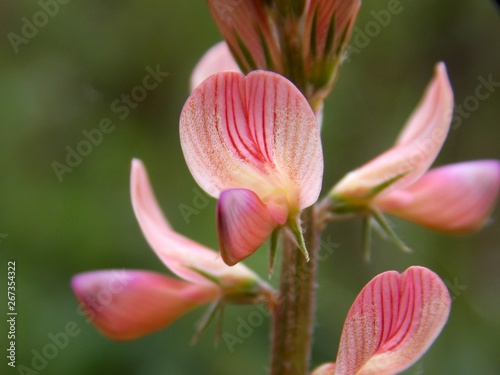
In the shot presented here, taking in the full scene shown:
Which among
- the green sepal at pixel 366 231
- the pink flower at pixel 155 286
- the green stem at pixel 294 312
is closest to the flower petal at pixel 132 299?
the pink flower at pixel 155 286

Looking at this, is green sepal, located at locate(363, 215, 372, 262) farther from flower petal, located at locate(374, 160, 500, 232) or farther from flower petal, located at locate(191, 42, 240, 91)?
flower petal, located at locate(191, 42, 240, 91)

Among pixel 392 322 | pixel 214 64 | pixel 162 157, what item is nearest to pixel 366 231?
pixel 392 322

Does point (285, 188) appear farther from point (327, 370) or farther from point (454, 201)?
point (454, 201)

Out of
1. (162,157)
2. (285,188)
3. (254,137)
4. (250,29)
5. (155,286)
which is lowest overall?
(162,157)

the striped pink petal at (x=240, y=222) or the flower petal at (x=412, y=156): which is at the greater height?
the striped pink petal at (x=240, y=222)

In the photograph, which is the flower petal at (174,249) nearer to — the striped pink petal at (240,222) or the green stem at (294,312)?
the green stem at (294,312)

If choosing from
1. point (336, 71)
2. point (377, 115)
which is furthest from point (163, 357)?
point (377, 115)
